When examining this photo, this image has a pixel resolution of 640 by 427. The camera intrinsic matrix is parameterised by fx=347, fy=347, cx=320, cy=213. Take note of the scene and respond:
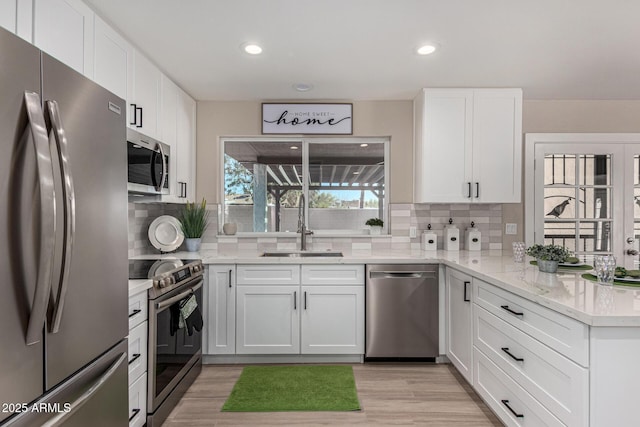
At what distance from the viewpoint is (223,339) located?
9.30ft

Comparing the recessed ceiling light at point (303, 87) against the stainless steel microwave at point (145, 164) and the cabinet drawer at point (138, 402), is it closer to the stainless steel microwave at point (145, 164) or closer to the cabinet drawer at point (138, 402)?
the stainless steel microwave at point (145, 164)

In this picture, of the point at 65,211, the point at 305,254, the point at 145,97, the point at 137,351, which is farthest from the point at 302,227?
the point at 65,211

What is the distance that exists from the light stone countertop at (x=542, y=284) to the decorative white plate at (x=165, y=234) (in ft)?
0.41

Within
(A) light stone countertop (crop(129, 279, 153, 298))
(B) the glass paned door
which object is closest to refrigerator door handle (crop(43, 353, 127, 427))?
(A) light stone countertop (crop(129, 279, 153, 298))

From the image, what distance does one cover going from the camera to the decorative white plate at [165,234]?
9.83ft

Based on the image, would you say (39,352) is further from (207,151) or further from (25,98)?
(207,151)

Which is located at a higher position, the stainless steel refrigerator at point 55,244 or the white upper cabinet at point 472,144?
the white upper cabinet at point 472,144

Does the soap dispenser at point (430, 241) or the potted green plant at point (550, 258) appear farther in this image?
the soap dispenser at point (430, 241)

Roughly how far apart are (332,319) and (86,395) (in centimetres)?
194

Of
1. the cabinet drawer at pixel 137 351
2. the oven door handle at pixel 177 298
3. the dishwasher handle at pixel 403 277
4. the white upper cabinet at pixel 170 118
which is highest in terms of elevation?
the white upper cabinet at pixel 170 118

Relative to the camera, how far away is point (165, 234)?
3.10 m

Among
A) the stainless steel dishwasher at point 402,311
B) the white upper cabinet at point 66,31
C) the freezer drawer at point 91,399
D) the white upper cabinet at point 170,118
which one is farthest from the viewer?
the stainless steel dishwasher at point 402,311

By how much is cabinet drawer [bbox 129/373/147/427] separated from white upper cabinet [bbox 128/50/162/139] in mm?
1531

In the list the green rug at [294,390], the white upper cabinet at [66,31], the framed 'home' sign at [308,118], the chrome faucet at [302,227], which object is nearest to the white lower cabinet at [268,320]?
the green rug at [294,390]
